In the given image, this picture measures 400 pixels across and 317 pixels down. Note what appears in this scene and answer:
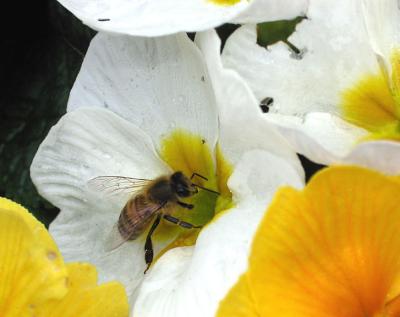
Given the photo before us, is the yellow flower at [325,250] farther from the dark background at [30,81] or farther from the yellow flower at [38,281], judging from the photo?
the dark background at [30,81]

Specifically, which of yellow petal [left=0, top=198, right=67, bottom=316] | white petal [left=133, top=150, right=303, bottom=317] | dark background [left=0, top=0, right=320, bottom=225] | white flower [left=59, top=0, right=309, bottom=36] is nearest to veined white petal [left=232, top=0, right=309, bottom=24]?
white flower [left=59, top=0, right=309, bottom=36]

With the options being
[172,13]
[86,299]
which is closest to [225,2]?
[172,13]

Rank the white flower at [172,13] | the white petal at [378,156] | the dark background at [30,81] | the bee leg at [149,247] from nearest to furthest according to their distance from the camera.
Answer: the white petal at [378,156] < the white flower at [172,13] < the bee leg at [149,247] < the dark background at [30,81]

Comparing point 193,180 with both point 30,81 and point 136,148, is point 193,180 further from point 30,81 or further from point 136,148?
point 30,81

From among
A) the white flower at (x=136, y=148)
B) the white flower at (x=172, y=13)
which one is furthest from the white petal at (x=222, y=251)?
the white flower at (x=172, y=13)

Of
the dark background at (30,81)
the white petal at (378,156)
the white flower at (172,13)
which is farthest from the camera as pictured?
the dark background at (30,81)
